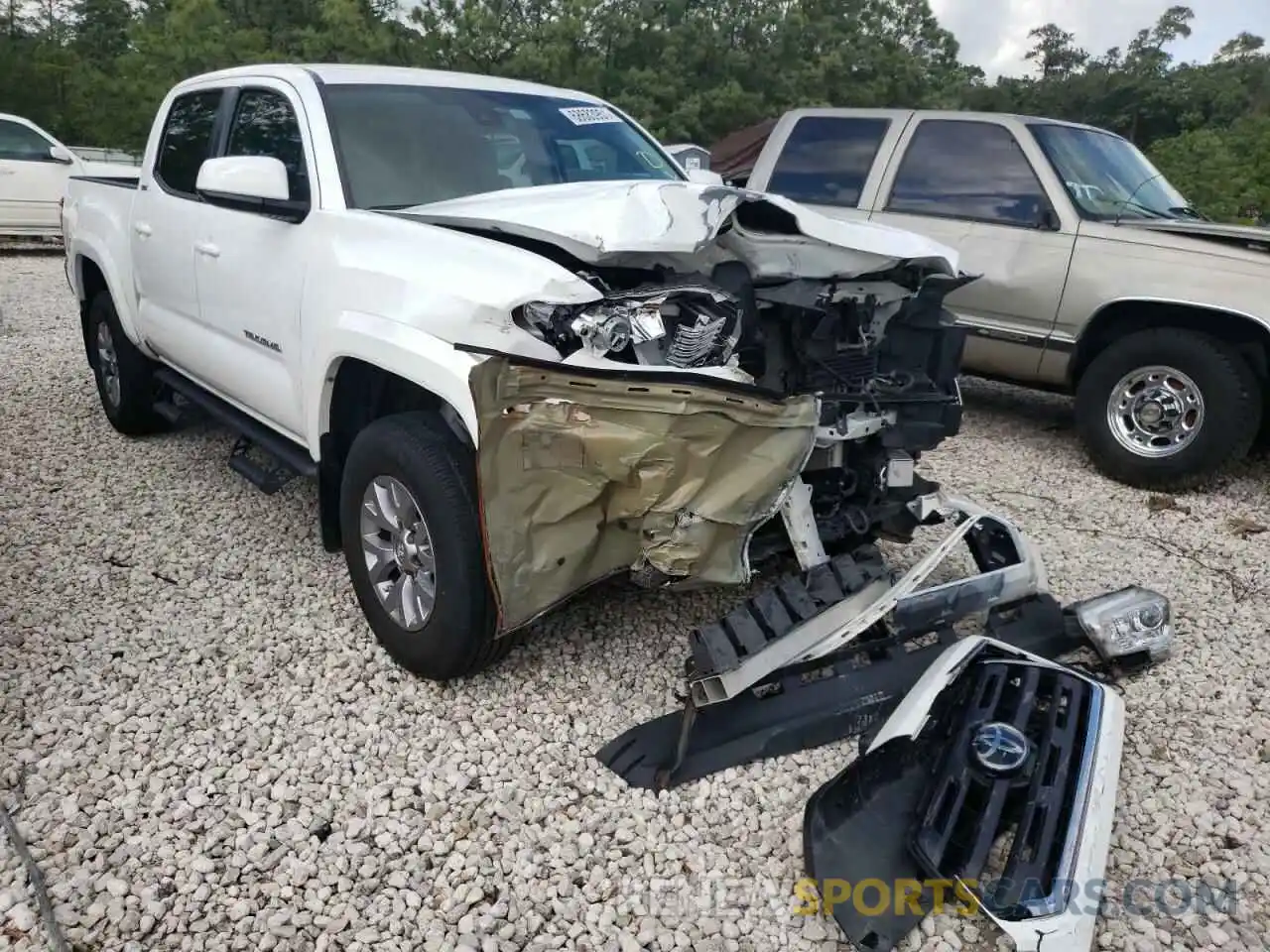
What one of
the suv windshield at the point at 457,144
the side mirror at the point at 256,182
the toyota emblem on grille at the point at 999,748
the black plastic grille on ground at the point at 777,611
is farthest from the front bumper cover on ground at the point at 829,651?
the side mirror at the point at 256,182

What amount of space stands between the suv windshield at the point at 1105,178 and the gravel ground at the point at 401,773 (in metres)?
2.29

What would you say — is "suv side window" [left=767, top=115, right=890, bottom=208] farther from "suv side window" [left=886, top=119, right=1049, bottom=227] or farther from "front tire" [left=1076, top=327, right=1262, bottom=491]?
"front tire" [left=1076, top=327, right=1262, bottom=491]

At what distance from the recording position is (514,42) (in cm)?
2116

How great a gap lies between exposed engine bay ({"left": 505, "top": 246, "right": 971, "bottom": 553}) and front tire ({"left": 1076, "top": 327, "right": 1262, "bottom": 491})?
2.39 m

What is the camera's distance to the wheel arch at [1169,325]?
4.98 metres

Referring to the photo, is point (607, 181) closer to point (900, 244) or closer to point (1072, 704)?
point (900, 244)

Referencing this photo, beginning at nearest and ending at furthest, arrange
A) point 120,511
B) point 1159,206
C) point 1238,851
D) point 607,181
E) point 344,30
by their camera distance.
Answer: point 1238,851 < point 607,181 < point 120,511 < point 1159,206 < point 344,30

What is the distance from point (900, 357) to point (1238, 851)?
1781mm

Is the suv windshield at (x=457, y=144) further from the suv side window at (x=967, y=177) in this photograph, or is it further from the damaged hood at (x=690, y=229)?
the suv side window at (x=967, y=177)

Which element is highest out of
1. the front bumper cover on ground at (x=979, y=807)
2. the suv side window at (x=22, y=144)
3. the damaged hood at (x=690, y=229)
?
the damaged hood at (x=690, y=229)

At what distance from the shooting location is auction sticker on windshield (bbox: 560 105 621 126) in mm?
4109

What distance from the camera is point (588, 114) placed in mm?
4238

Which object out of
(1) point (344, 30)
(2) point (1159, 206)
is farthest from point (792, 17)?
(2) point (1159, 206)

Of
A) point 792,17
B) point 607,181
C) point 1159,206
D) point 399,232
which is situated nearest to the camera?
point 399,232
